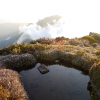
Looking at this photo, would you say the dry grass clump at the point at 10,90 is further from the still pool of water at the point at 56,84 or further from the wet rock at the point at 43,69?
the wet rock at the point at 43,69

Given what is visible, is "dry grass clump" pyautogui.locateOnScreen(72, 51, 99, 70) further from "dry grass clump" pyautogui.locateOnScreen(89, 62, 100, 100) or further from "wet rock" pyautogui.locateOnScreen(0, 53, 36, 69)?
"wet rock" pyautogui.locateOnScreen(0, 53, 36, 69)

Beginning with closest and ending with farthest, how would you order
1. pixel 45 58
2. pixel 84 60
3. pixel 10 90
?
pixel 10 90, pixel 84 60, pixel 45 58

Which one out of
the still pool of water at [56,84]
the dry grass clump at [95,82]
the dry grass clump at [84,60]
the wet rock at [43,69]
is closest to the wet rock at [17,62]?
the still pool of water at [56,84]

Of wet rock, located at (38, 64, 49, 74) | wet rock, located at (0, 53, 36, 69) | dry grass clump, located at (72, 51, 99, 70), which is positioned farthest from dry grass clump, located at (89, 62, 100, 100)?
wet rock, located at (0, 53, 36, 69)

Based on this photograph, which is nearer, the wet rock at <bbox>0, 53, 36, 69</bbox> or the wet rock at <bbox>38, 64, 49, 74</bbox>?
the wet rock at <bbox>38, 64, 49, 74</bbox>

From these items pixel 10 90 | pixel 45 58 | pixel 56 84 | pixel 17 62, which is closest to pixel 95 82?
pixel 56 84

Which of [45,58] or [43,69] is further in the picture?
[45,58]

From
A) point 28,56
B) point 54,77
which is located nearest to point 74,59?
point 54,77

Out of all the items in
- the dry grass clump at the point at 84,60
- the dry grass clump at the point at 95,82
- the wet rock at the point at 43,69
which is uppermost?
the dry grass clump at the point at 95,82

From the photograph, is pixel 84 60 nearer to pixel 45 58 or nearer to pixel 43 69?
pixel 43 69
